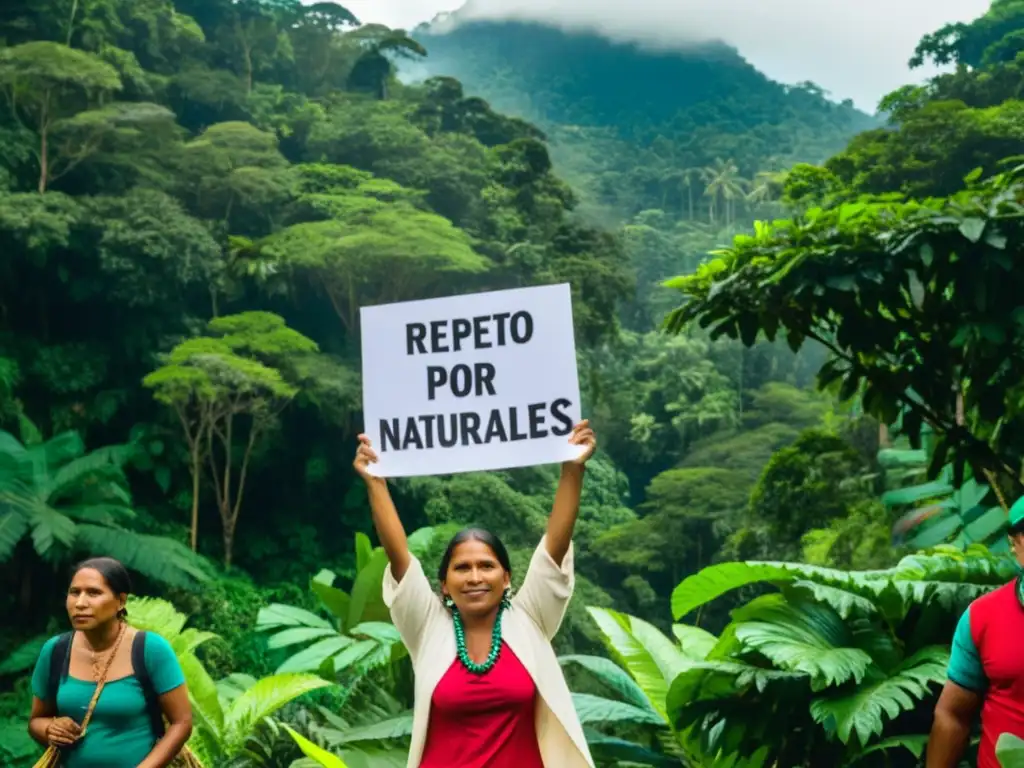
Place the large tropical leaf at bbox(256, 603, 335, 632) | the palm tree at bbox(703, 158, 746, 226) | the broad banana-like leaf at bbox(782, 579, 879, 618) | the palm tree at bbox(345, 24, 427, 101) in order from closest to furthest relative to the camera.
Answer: the broad banana-like leaf at bbox(782, 579, 879, 618), the large tropical leaf at bbox(256, 603, 335, 632), the palm tree at bbox(345, 24, 427, 101), the palm tree at bbox(703, 158, 746, 226)

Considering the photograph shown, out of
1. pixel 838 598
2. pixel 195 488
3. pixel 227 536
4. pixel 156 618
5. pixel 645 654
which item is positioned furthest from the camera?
pixel 227 536

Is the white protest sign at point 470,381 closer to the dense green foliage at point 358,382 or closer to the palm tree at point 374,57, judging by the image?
the dense green foliage at point 358,382

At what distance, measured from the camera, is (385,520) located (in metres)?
1.92

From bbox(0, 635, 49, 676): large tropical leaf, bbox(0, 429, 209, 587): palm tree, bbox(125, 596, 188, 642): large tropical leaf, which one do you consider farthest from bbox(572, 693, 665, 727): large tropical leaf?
bbox(0, 635, 49, 676): large tropical leaf

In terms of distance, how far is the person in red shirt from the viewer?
5.77ft

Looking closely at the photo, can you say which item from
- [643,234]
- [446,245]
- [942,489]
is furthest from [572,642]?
[643,234]

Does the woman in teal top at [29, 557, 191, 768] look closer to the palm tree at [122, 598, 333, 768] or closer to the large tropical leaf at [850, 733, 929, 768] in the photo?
the large tropical leaf at [850, 733, 929, 768]

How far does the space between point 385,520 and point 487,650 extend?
0.30m

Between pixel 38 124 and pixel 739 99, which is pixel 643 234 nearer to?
pixel 739 99

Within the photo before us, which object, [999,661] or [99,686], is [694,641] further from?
[99,686]

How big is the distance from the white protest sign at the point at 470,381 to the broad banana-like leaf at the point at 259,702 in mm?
2743

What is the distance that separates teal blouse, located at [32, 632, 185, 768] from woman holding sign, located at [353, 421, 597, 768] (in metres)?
0.55

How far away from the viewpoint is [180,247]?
47.8 ft

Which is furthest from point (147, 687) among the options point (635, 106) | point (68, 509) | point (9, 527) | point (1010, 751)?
point (635, 106)
